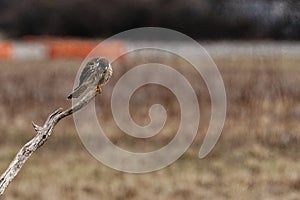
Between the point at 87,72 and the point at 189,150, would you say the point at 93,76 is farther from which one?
the point at 189,150

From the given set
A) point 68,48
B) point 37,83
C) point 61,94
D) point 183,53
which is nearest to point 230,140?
point 61,94

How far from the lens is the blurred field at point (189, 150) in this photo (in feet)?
20.2

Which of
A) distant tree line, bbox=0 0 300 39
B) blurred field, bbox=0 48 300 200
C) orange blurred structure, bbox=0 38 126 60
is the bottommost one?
blurred field, bbox=0 48 300 200

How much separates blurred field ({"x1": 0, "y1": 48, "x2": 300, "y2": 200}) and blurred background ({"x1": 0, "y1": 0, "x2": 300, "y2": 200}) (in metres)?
0.01

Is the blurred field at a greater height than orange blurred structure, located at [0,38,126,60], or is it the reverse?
orange blurred structure, located at [0,38,126,60]

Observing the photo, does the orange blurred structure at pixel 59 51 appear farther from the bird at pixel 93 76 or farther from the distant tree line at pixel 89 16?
the bird at pixel 93 76

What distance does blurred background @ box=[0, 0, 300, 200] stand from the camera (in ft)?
20.5

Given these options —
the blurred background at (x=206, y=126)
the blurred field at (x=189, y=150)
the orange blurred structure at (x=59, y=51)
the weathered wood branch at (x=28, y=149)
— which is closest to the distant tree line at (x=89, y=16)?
the orange blurred structure at (x=59, y=51)

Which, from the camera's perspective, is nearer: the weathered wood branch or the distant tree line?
the weathered wood branch

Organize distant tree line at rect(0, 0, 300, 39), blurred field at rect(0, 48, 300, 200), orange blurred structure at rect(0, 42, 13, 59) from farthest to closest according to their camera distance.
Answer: distant tree line at rect(0, 0, 300, 39)
orange blurred structure at rect(0, 42, 13, 59)
blurred field at rect(0, 48, 300, 200)

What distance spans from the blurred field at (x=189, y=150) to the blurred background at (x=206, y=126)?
0.01m

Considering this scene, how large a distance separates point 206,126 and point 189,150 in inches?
47.1

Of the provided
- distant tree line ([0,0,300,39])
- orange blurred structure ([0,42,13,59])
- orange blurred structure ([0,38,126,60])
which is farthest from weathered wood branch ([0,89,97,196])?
distant tree line ([0,0,300,39])

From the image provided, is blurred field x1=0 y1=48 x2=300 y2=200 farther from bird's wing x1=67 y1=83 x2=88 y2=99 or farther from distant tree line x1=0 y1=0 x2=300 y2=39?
distant tree line x1=0 y1=0 x2=300 y2=39
